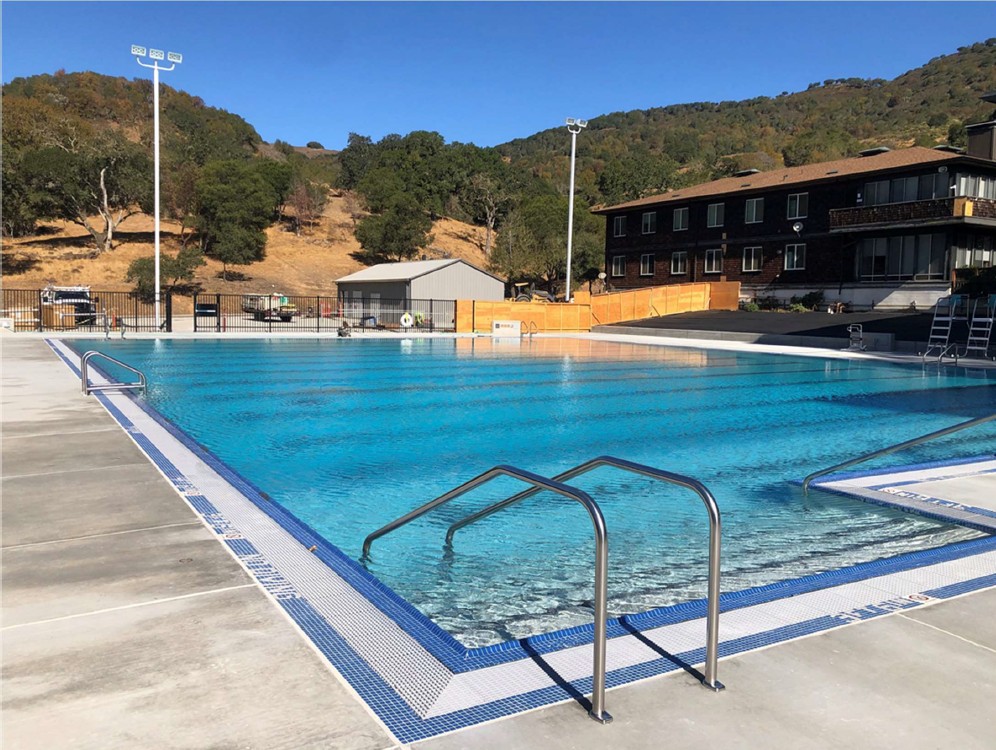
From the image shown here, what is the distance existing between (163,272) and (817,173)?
140ft

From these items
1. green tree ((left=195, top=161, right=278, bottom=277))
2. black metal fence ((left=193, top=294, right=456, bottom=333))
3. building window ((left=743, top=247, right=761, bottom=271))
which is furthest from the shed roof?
green tree ((left=195, top=161, right=278, bottom=277))

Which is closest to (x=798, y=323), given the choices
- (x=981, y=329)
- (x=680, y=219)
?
(x=981, y=329)

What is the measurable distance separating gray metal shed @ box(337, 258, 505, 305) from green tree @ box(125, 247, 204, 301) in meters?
12.9

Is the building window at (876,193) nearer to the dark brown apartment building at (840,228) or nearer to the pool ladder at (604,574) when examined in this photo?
the dark brown apartment building at (840,228)

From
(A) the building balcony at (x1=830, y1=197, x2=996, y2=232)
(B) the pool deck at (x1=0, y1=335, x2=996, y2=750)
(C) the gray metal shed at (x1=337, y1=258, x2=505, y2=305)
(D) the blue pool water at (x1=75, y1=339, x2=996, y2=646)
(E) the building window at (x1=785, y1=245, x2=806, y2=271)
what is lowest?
(D) the blue pool water at (x1=75, y1=339, x2=996, y2=646)

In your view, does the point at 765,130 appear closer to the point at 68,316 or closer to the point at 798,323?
the point at 798,323

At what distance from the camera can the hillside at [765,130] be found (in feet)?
320

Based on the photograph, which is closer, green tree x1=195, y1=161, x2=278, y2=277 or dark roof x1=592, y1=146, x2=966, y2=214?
dark roof x1=592, y1=146, x2=966, y2=214

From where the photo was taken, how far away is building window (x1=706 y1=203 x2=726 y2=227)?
162 feet

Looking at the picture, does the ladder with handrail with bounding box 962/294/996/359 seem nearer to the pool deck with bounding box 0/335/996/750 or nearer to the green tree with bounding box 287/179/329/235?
the pool deck with bounding box 0/335/996/750

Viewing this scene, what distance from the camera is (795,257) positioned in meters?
44.9

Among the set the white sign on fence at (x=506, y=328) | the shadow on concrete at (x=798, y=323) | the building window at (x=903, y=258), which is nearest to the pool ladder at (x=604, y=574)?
the shadow on concrete at (x=798, y=323)

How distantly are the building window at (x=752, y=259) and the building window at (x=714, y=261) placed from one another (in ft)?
5.69

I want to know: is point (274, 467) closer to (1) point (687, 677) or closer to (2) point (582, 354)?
(1) point (687, 677)
